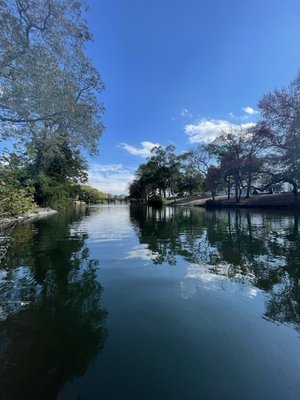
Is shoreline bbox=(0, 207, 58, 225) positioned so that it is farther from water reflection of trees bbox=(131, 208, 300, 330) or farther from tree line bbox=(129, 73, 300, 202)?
tree line bbox=(129, 73, 300, 202)

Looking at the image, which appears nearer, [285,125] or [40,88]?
[40,88]

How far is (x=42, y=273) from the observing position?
6.46 meters

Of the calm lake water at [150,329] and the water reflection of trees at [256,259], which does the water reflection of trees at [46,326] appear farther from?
the water reflection of trees at [256,259]

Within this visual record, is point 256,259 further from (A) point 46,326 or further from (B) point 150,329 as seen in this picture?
(A) point 46,326

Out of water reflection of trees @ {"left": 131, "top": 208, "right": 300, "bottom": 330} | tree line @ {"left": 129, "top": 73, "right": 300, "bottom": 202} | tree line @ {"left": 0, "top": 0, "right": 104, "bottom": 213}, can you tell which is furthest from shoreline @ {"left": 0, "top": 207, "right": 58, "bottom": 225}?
tree line @ {"left": 129, "top": 73, "right": 300, "bottom": 202}

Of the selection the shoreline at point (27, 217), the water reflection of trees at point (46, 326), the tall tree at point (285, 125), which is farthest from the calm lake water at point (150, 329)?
the tall tree at point (285, 125)

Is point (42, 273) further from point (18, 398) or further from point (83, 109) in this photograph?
point (83, 109)

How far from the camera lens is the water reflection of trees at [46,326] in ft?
8.76

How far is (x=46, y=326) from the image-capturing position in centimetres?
377

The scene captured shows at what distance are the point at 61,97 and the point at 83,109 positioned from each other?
3.90 feet

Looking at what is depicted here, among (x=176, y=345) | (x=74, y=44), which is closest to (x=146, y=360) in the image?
(x=176, y=345)

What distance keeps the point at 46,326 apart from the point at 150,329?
5.57 ft

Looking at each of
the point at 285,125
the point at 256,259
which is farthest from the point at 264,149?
the point at 256,259

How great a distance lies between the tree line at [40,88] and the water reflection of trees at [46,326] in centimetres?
196
